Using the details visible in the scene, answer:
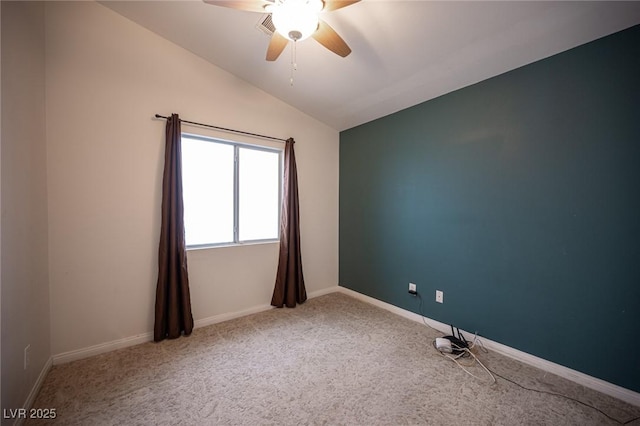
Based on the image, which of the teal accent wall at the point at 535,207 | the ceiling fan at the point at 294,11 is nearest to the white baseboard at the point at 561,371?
the teal accent wall at the point at 535,207

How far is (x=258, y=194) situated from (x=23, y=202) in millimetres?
1930

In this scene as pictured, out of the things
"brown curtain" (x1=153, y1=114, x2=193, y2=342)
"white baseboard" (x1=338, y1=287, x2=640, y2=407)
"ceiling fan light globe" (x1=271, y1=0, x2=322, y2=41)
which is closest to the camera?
"ceiling fan light globe" (x1=271, y1=0, x2=322, y2=41)

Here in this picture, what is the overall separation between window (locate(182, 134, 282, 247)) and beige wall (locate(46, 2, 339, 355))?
8.3 inches

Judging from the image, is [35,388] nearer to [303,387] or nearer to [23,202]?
[23,202]

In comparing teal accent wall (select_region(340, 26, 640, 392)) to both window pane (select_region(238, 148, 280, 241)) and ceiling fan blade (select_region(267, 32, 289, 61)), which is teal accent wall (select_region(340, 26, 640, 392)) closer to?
window pane (select_region(238, 148, 280, 241))

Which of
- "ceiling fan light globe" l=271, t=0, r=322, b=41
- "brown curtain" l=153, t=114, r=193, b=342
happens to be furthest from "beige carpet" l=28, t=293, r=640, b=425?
"ceiling fan light globe" l=271, t=0, r=322, b=41

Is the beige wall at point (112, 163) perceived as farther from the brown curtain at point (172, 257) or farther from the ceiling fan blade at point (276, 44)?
the ceiling fan blade at point (276, 44)

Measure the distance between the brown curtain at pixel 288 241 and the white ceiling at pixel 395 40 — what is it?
89 centimetres

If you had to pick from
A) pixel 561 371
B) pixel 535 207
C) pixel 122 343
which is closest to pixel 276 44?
pixel 535 207

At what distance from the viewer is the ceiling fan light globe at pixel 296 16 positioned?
134 centimetres

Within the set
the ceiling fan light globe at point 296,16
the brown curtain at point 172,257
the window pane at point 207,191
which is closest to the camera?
the ceiling fan light globe at point 296,16

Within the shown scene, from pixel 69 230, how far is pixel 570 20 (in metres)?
4.00

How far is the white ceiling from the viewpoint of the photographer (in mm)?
1662

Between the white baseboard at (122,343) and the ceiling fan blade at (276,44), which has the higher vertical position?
the ceiling fan blade at (276,44)
